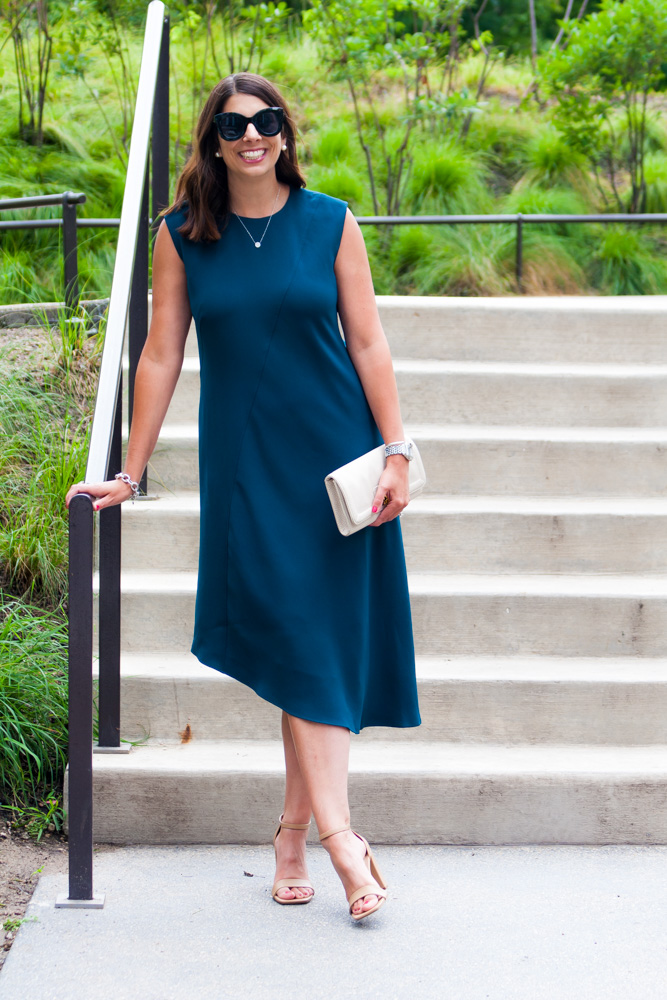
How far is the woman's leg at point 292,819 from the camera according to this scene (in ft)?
7.52

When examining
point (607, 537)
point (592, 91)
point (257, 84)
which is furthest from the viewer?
point (592, 91)

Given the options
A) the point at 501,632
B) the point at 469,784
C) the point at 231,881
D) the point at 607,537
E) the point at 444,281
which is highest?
the point at 444,281

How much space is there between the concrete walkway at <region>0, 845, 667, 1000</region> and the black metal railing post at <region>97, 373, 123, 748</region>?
1.12ft

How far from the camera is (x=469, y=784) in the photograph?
254cm

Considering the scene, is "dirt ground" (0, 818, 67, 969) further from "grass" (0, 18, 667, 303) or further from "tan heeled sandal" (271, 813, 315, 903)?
"grass" (0, 18, 667, 303)

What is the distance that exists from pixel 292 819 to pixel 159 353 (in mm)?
1119

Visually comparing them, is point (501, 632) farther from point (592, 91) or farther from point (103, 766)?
point (592, 91)

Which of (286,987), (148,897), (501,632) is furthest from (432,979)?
(501,632)

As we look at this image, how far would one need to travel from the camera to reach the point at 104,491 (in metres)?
2.12

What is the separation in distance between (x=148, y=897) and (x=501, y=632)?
1.28m

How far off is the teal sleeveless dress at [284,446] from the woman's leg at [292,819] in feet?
0.63

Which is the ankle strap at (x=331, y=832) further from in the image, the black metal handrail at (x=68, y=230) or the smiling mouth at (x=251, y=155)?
the black metal handrail at (x=68, y=230)

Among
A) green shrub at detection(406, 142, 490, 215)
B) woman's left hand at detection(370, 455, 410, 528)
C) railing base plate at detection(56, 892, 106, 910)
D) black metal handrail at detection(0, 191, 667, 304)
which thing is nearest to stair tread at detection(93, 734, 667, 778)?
railing base plate at detection(56, 892, 106, 910)

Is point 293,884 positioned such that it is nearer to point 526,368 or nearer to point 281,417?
point 281,417
